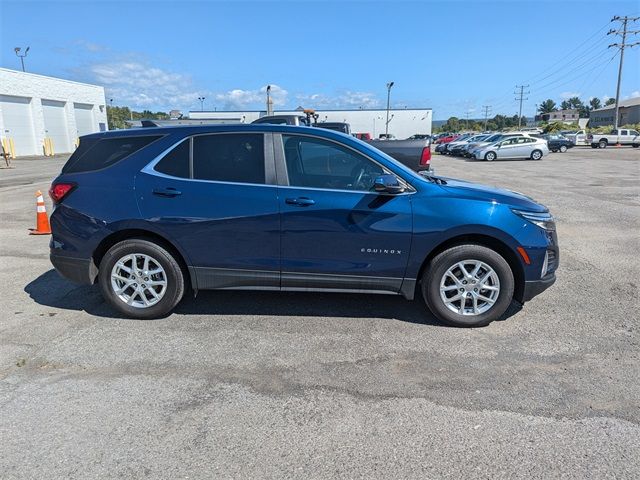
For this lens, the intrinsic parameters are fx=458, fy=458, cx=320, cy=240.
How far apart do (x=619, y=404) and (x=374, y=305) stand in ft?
7.56

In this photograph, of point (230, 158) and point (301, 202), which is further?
point (230, 158)

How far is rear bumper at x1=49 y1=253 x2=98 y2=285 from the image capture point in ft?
14.6

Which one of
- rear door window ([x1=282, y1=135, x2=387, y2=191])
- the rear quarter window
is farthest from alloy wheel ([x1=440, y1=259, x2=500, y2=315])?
the rear quarter window

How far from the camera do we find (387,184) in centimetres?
402

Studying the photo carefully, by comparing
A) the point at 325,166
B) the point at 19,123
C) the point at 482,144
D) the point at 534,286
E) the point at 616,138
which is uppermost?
the point at 19,123

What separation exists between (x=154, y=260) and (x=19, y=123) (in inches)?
1638

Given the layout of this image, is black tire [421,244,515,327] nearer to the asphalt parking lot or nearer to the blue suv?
the blue suv

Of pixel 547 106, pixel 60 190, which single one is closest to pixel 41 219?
pixel 60 190

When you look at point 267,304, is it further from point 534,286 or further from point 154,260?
point 534,286

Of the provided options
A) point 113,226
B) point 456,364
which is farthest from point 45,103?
point 456,364

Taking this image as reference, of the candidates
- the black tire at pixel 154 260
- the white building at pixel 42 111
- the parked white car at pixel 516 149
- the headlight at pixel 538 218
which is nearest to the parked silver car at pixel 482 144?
the parked white car at pixel 516 149

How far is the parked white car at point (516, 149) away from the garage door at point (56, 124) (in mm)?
36885

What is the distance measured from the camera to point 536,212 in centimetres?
432

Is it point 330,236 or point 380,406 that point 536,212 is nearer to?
point 330,236
